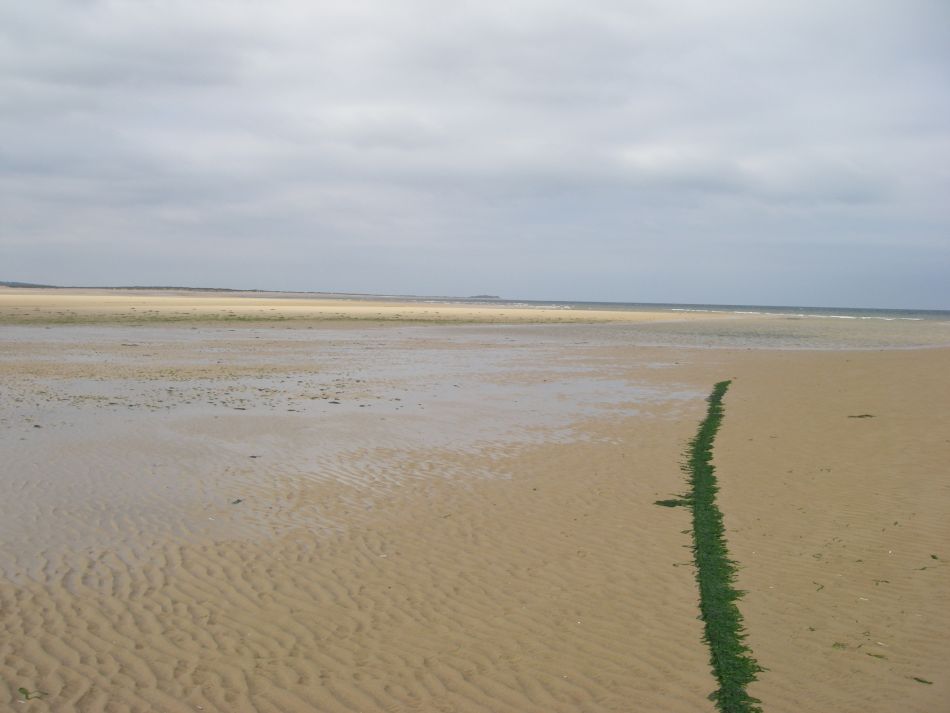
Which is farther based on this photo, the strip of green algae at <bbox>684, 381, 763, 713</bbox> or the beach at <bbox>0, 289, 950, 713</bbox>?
the beach at <bbox>0, 289, 950, 713</bbox>

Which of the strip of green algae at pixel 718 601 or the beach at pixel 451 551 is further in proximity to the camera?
the beach at pixel 451 551

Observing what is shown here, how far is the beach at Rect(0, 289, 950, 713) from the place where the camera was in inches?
213

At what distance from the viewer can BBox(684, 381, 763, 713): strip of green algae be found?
5.24 metres

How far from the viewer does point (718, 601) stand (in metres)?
6.73

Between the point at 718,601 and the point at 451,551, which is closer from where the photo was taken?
the point at 718,601

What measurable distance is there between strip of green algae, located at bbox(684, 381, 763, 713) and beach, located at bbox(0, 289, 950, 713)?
114 millimetres

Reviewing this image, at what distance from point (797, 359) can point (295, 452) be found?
77.9 ft

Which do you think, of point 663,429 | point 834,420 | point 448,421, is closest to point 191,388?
point 448,421

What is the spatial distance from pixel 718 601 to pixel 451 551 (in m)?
2.84

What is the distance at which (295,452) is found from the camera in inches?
502

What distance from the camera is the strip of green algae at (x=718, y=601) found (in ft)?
17.2

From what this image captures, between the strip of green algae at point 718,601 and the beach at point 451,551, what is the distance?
11cm

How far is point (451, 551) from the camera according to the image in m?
8.12

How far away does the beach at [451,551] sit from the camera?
17.7ft
